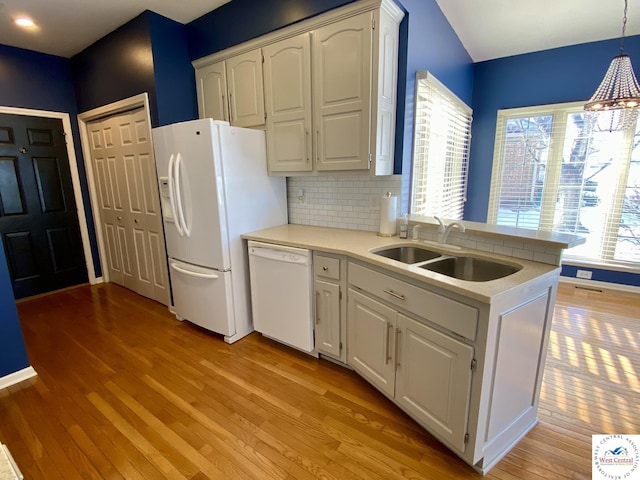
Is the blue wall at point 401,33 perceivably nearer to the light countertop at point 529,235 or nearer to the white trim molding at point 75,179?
the light countertop at point 529,235

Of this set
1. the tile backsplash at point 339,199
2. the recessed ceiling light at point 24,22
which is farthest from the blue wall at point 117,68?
the tile backsplash at point 339,199

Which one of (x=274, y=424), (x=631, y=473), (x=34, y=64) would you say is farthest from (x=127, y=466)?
(x=34, y=64)

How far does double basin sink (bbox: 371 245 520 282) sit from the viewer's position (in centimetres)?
173

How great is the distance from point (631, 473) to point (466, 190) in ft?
11.9

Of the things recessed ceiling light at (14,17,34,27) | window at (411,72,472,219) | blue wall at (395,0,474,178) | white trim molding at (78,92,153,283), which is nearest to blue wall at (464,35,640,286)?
window at (411,72,472,219)

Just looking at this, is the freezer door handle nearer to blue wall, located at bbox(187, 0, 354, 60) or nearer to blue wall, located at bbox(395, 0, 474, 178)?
blue wall, located at bbox(395, 0, 474, 178)

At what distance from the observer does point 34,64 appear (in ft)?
11.2

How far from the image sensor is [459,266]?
1.90m

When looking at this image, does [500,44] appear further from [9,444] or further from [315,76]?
[9,444]

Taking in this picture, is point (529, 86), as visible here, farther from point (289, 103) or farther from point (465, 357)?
point (465, 357)

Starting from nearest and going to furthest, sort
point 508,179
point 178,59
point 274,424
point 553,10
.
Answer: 1. point 274,424
2. point 553,10
3. point 178,59
4. point 508,179

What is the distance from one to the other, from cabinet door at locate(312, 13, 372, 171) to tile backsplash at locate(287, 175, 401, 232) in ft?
1.18

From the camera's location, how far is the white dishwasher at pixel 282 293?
2225 mm

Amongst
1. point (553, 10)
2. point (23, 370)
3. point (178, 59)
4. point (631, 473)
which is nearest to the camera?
point (631, 473)
